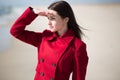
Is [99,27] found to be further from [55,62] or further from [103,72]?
[55,62]

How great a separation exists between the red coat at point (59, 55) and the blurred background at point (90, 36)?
497mm

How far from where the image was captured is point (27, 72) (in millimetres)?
1834

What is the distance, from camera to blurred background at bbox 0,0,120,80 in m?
1.66

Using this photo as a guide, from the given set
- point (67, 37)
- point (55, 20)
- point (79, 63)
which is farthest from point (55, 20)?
point (79, 63)

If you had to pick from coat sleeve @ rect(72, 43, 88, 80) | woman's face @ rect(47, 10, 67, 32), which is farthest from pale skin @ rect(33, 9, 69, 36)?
coat sleeve @ rect(72, 43, 88, 80)

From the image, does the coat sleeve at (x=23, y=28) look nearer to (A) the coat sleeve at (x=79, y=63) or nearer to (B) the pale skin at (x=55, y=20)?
(B) the pale skin at (x=55, y=20)

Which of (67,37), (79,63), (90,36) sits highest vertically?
(67,37)

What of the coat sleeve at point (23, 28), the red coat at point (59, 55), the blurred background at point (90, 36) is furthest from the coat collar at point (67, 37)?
the blurred background at point (90, 36)

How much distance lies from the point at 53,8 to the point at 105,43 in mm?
659

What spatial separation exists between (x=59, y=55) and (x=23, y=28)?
0.24 m

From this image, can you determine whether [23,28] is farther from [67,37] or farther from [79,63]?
[79,63]

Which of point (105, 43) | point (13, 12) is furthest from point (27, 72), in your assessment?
point (105, 43)

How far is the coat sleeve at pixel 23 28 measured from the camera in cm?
122

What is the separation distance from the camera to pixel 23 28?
1.25 metres
